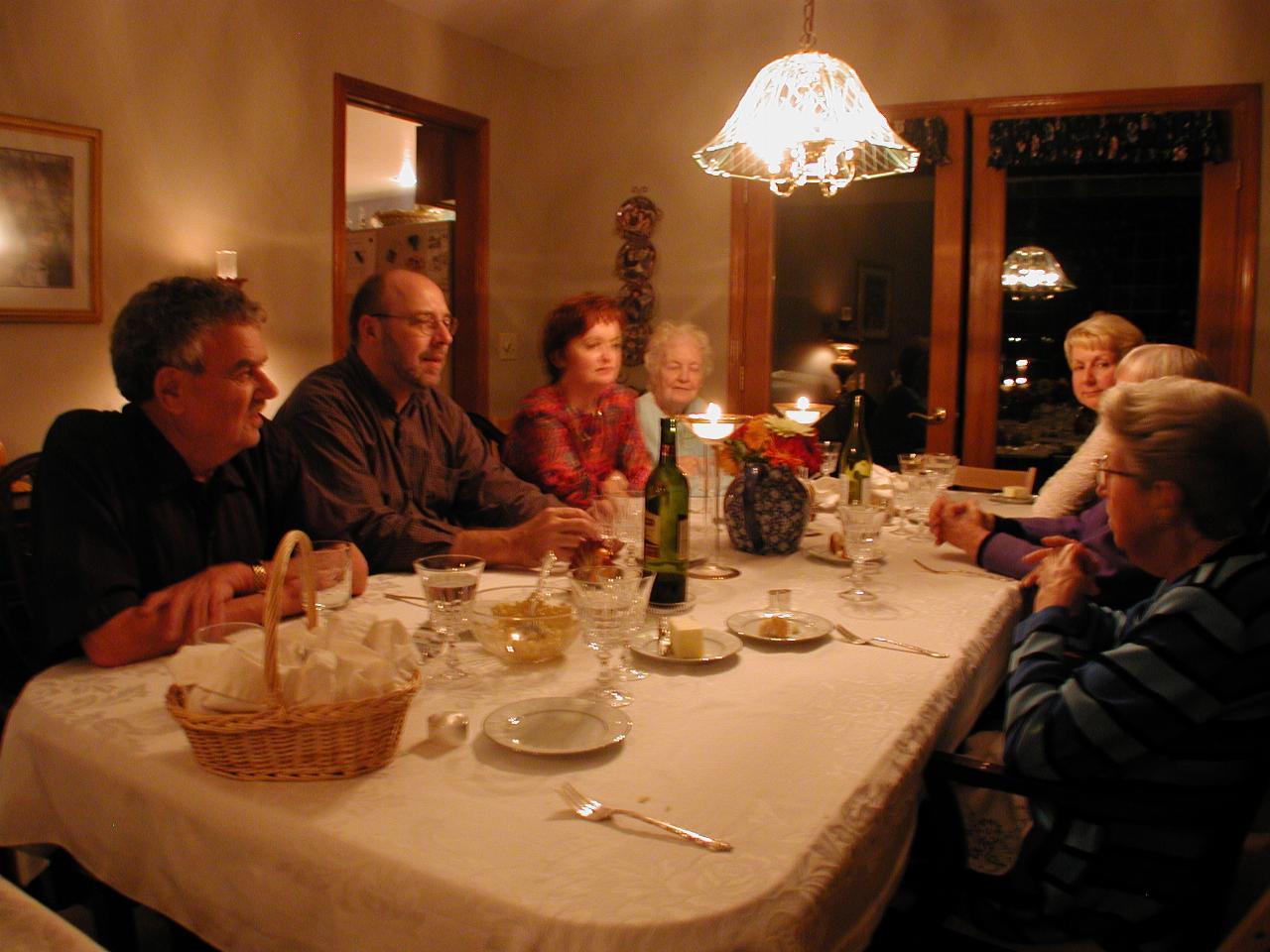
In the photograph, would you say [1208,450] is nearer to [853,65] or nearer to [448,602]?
[448,602]

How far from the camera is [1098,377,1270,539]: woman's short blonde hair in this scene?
1.27m

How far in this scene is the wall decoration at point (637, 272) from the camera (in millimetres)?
4879

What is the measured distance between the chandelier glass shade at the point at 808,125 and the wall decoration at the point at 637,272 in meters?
2.30

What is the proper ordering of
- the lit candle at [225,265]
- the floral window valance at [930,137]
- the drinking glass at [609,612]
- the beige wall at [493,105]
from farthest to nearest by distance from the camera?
1. the floral window valance at [930,137]
2. the lit candle at [225,265]
3. the beige wall at [493,105]
4. the drinking glass at [609,612]

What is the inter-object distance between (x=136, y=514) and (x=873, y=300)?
361 cm

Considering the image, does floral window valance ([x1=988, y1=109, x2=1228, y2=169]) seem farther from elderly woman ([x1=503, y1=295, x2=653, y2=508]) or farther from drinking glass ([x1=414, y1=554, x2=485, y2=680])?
drinking glass ([x1=414, y1=554, x2=485, y2=680])

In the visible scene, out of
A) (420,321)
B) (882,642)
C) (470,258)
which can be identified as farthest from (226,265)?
(882,642)

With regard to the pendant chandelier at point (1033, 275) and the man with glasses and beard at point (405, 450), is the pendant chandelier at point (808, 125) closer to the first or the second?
the man with glasses and beard at point (405, 450)

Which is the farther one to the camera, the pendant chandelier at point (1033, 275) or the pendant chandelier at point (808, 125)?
the pendant chandelier at point (1033, 275)

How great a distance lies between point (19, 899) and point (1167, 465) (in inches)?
52.2

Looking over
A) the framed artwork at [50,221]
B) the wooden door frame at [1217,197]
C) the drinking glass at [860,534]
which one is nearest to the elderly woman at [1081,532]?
the drinking glass at [860,534]

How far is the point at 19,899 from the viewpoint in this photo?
0.80m

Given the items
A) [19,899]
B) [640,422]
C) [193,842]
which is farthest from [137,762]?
[640,422]

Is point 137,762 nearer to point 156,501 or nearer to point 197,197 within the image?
point 156,501
